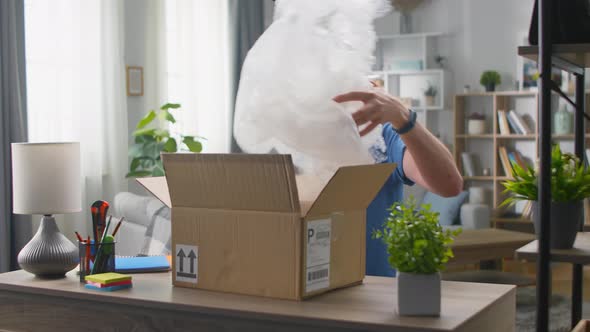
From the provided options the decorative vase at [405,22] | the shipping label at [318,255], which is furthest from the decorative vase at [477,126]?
the shipping label at [318,255]

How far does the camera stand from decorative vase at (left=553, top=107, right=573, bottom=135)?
677 cm

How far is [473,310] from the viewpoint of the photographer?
4.44ft

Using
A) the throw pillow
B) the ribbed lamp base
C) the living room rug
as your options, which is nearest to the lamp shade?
the ribbed lamp base

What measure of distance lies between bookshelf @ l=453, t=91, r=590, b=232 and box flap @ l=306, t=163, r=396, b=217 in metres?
5.74

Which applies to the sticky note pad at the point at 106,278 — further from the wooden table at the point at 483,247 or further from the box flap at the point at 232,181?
the wooden table at the point at 483,247

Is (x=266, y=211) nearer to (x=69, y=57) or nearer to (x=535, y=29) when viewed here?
(x=535, y=29)

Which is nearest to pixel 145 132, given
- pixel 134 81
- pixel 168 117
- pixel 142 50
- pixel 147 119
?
pixel 147 119

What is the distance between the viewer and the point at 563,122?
22.3ft

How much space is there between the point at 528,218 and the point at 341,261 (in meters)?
5.81

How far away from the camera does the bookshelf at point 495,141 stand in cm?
711

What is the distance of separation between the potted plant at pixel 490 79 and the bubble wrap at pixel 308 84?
5866 mm

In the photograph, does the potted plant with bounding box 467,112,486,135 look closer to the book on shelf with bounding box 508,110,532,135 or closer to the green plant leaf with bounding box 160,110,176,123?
the book on shelf with bounding box 508,110,532,135

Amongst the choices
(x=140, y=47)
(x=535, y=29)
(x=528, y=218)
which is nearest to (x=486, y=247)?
(x=528, y=218)

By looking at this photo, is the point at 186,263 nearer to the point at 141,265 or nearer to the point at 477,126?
the point at 141,265
